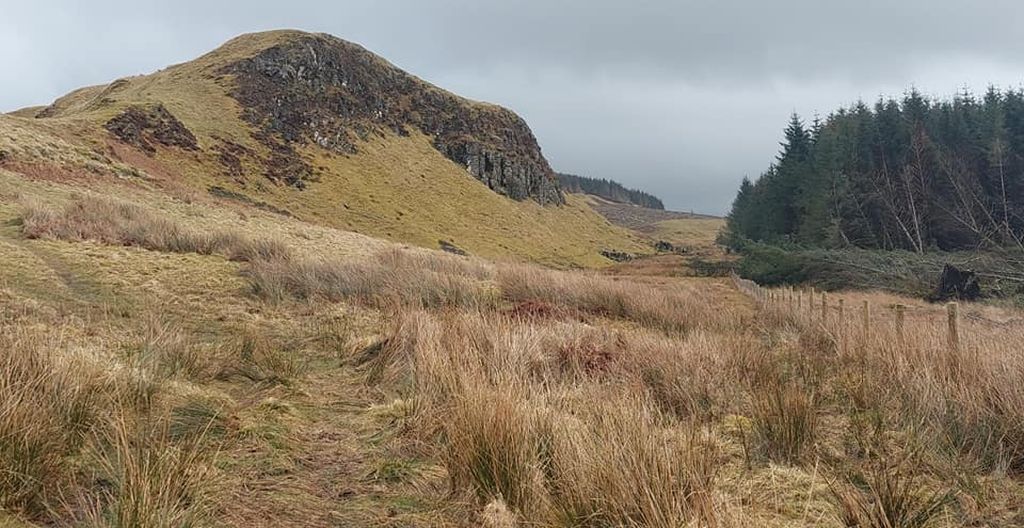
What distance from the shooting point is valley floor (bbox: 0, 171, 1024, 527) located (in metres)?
2.36

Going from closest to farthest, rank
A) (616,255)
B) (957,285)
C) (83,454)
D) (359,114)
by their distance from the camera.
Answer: (83,454), (957,285), (359,114), (616,255)

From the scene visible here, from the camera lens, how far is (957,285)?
25172mm

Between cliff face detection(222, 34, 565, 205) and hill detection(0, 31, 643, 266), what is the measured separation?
209 mm

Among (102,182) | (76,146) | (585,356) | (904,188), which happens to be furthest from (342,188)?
(585,356)

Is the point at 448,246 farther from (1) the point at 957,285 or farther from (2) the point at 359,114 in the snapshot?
(1) the point at 957,285

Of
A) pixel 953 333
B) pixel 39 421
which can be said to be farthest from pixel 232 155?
pixel 953 333

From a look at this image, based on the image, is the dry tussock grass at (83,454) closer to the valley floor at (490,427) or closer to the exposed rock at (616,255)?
the valley floor at (490,427)

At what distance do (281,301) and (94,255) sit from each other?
5305 millimetres

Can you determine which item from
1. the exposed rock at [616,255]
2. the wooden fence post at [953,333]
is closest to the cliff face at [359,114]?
the exposed rock at [616,255]

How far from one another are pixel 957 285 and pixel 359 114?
64.0 metres

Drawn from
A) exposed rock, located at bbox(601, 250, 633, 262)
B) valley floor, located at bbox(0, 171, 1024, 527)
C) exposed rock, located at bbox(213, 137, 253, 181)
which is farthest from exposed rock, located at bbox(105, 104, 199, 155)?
exposed rock, located at bbox(601, 250, 633, 262)

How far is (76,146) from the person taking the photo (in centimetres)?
→ 3139

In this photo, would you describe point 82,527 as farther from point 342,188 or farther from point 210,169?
point 342,188

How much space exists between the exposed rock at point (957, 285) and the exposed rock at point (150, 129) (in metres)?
48.1
